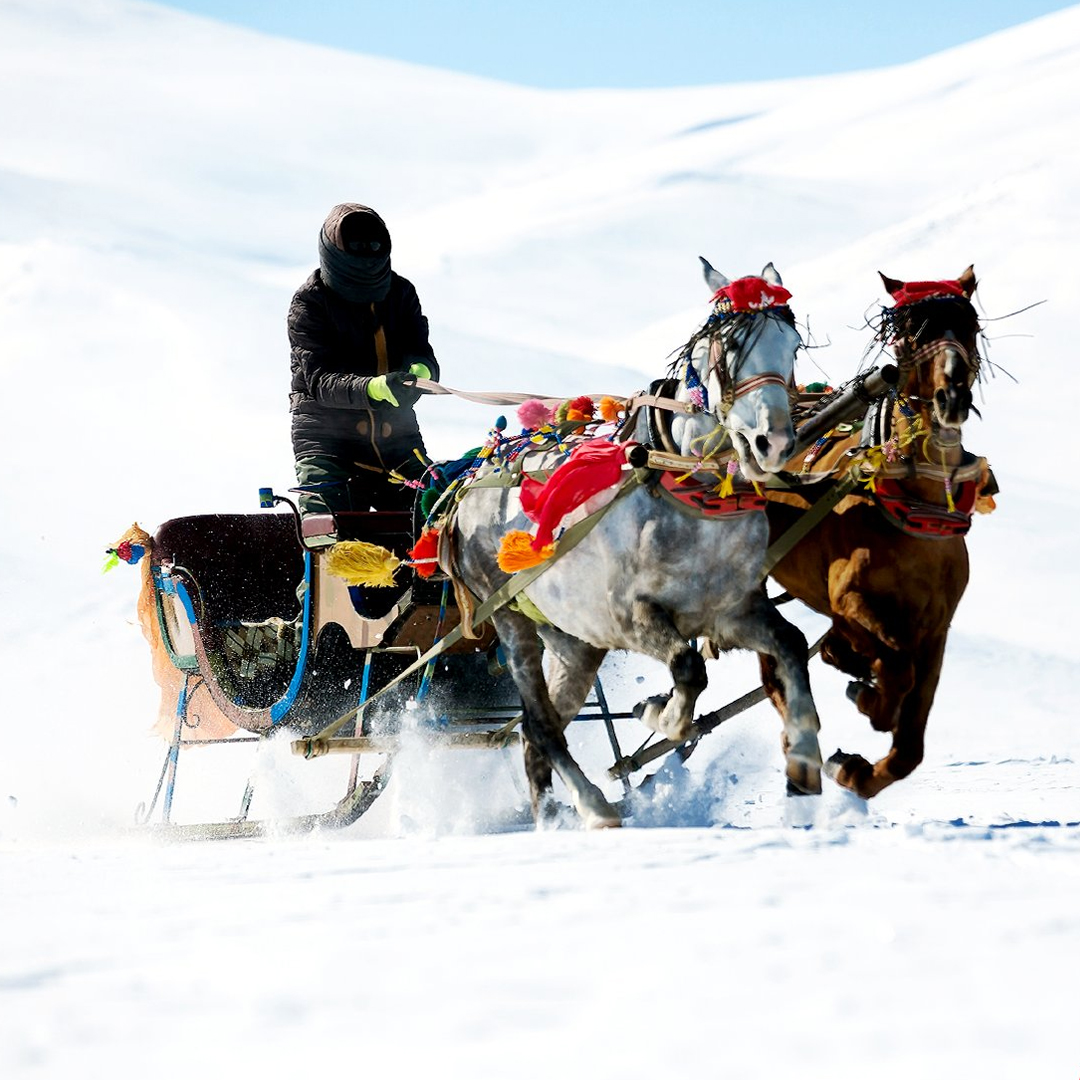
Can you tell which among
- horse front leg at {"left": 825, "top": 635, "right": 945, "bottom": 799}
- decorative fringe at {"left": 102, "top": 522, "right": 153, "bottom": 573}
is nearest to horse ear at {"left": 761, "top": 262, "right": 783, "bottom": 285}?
horse front leg at {"left": 825, "top": 635, "right": 945, "bottom": 799}

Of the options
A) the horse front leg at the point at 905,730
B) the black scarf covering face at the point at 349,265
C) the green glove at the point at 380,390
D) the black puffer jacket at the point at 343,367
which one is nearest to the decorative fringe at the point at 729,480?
the horse front leg at the point at 905,730

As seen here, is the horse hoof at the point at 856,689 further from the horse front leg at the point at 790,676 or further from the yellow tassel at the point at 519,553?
the yellow tassel at the point at 519,553

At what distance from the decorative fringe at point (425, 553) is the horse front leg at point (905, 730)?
1776mm

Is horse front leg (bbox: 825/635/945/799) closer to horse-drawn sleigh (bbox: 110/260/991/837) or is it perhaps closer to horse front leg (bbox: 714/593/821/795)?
horse-drawn sleigh (bbox: 110/260/991/837)

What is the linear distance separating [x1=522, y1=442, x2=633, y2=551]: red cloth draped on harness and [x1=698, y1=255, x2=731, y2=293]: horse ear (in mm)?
622

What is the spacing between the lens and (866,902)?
163 inches

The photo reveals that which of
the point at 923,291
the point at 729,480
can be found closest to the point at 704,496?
the point at 729,480

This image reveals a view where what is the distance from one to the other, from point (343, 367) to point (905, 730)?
2.83 meters

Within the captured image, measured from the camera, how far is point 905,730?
6262mm

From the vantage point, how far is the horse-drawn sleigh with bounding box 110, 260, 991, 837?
18.7 feet

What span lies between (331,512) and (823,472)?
211 centimetres

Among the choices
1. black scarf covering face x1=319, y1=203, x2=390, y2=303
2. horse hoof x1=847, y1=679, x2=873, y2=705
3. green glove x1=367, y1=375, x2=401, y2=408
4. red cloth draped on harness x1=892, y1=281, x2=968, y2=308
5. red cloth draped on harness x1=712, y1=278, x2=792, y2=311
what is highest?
black scarf covering face x1=319, y1=203, x2=390, y2=303

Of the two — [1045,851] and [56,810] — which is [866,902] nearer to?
[1045,851]

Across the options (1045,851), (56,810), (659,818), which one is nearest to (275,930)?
(1045,851)
